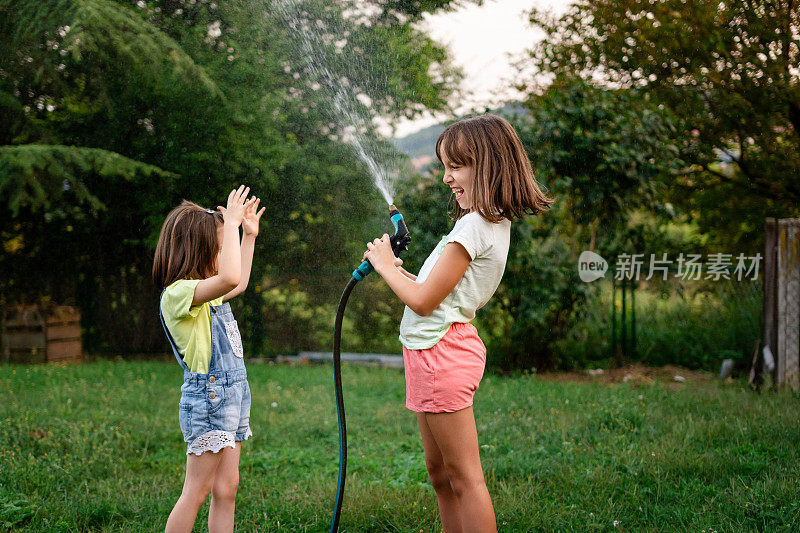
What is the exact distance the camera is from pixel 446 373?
184 centimetres

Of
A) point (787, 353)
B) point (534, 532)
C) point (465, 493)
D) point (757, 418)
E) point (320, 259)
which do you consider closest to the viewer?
point (465, 493)

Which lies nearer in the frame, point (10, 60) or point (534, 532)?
point (534, 532)

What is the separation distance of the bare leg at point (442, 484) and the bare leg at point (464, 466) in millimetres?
130

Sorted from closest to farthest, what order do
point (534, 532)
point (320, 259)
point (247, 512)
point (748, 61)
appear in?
1. point (534, 532)
2. point (247, 512)
3. point (748, 61)
4. point (320, 259)

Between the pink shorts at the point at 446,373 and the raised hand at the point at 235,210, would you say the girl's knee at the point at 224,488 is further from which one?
the raised hand at the point at 235,210

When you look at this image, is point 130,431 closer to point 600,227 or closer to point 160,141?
point 160,141

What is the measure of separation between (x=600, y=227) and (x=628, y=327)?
1.17m

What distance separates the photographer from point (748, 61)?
235 inches

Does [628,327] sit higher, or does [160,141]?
[160,141]

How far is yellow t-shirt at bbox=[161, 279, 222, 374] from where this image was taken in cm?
209

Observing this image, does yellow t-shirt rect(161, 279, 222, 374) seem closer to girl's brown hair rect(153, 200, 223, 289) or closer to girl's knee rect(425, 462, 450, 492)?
girl's brown hair rect(153, 200, 223, 289)

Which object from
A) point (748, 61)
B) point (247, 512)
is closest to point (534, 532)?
point (247, 512)

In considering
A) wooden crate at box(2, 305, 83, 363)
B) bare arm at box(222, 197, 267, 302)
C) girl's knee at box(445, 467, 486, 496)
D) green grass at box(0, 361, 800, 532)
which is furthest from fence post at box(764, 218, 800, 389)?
wooden crate at box(2, 305, 83, 363)

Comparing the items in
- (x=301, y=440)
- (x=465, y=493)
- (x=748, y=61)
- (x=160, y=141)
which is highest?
(x=748, y=61)
